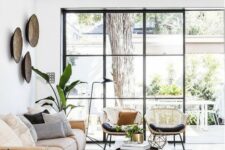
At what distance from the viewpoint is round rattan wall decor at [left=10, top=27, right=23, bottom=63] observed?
18.2ft

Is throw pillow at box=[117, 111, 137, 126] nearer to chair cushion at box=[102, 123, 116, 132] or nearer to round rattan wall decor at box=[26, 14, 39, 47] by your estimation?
chair cushion at box=[102, 123, 116, 132]

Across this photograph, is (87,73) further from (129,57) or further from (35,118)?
(35,118)

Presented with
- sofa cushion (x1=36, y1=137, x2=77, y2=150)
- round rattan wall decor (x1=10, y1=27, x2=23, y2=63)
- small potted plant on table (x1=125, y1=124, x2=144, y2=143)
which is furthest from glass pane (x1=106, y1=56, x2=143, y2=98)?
small potted plant on table (x1=125, y1=124, x2=144, y2=143)

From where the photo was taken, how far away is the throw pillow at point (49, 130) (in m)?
5.10

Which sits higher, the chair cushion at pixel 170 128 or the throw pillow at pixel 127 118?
the throw pillow at pixel 127 118

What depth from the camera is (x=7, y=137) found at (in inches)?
153

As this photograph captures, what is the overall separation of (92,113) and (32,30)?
1.90 meters

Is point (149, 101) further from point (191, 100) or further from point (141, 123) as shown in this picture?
point (191, 100)

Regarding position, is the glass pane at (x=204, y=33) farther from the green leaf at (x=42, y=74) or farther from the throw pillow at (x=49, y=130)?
the throw pillow at (x=49, y=130)

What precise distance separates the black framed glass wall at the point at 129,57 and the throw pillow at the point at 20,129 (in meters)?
2.77

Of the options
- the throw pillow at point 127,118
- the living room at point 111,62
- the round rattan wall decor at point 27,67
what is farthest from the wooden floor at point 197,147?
the round rattan wall decor at point 27,67

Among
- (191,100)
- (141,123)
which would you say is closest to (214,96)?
Result: (191,100)

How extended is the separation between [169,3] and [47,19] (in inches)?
86.0

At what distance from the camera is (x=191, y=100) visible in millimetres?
9172
